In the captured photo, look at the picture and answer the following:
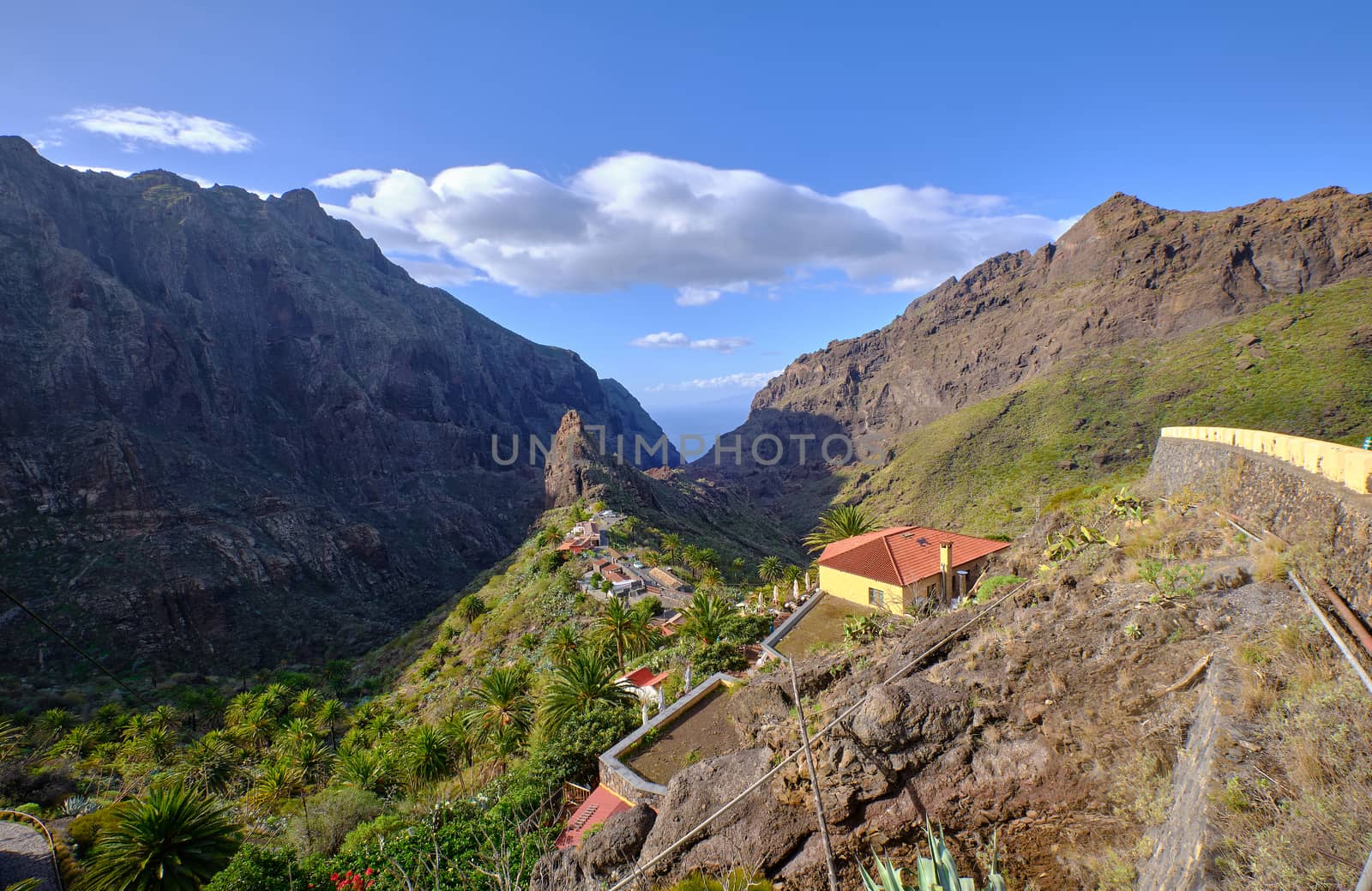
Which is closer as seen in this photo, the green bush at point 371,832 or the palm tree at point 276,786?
the green bush at point 371,832

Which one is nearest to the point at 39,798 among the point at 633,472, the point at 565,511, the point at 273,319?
the point at 565,511

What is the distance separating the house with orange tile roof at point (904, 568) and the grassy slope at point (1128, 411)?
2644 cm

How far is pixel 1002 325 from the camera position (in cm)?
14138

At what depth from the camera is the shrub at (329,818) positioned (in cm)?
1859

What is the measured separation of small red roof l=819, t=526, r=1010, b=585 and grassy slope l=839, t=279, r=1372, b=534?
25742 millimetres

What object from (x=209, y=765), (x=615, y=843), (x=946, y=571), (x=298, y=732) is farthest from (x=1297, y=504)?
(x=298, y=732)

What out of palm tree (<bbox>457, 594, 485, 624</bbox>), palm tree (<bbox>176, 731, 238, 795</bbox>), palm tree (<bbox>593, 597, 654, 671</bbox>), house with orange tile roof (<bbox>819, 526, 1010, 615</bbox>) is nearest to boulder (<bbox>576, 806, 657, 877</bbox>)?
house with orange tile roof (<bbox>819, 526, 1010, 615</bbox>)

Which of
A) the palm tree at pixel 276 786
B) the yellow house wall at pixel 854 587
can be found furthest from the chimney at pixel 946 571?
the palm tree at pixel 276 786

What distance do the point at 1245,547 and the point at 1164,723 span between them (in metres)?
5.19

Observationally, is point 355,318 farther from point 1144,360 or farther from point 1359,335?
point 1359,335

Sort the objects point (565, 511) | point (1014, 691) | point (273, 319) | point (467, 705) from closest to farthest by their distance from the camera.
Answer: point (1014, 691), point (467, 705), point (565, 511), point (273, 319)

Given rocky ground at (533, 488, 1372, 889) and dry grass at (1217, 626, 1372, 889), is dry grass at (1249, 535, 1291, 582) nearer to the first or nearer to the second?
rocky ground at (533, 488, 1372, 889)

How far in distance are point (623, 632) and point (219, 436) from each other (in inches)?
3648

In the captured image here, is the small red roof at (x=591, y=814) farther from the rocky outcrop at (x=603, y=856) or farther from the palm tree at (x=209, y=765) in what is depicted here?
the palm tree at (x=209, y=765)
